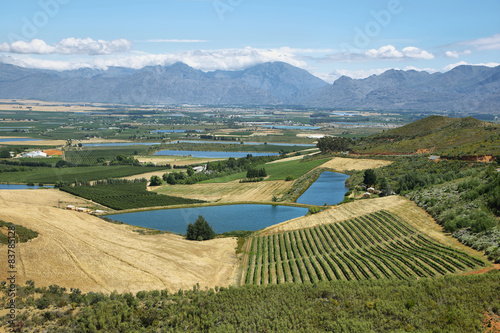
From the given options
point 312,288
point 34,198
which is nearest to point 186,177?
point 34,198

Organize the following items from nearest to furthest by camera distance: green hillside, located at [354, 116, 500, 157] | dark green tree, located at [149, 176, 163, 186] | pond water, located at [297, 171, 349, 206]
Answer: pond water, located at [297, 171, 349, 206]
green hillside, located at [354, 116, 500, 157]
dark green tree, located at [149, 176, 163, 186]

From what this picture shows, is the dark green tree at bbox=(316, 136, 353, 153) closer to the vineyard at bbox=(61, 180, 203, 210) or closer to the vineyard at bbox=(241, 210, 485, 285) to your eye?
the vineyard at bbox=(61, 180, 203, 210)

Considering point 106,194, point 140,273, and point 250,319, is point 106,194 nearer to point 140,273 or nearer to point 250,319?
point 140,273

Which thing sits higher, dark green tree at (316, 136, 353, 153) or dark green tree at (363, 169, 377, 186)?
dark green tree at (316, 136, 353, 153)

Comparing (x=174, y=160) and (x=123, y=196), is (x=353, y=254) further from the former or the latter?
(x=174, y=160)

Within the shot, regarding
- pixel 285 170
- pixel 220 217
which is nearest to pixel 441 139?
pixel 285 170

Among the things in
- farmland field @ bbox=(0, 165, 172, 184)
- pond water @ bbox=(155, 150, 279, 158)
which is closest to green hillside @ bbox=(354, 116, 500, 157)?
pond water @ bbox=(155, 150, 279, 158)

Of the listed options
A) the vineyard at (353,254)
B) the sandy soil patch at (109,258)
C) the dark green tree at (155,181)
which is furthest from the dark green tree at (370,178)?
the dark green tree at (155,181)
